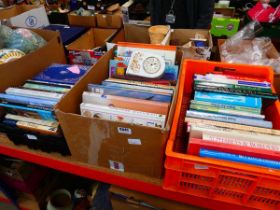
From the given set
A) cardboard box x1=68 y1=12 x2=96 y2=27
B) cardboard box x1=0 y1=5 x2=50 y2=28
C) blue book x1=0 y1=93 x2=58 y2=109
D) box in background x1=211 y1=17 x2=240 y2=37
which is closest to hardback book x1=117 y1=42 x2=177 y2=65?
blue book x1=0 y1=93 x2=58 y2=109

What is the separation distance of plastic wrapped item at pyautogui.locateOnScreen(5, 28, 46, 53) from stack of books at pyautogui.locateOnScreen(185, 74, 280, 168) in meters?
0.85

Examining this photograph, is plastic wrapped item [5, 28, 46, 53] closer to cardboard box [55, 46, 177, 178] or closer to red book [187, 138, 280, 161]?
cardboard box [55, 46, 177, 178]

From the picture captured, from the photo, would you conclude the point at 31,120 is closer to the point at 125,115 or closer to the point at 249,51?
the point at 125,115

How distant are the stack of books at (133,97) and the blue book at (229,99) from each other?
0.11 m

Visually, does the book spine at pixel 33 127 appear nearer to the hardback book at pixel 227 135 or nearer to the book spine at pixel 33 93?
the book spine at pixel 33 93

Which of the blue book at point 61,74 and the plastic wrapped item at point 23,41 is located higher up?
the plastic wrapped item at point 23,41

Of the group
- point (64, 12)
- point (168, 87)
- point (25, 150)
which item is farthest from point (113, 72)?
point (64, 12)

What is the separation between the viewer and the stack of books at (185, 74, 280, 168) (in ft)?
1.94

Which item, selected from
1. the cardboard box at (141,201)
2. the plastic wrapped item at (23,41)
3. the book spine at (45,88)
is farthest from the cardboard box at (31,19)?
the cardboard box at (141,201)

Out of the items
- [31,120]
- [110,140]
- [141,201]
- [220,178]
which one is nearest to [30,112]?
[31,120]

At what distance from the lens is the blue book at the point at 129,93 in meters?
0.79

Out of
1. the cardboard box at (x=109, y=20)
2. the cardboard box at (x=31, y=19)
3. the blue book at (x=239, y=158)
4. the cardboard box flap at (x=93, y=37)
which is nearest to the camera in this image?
the blue book at (x=239, y=158)

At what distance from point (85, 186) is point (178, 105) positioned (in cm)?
100

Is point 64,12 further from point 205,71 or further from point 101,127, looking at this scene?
point 101,127
